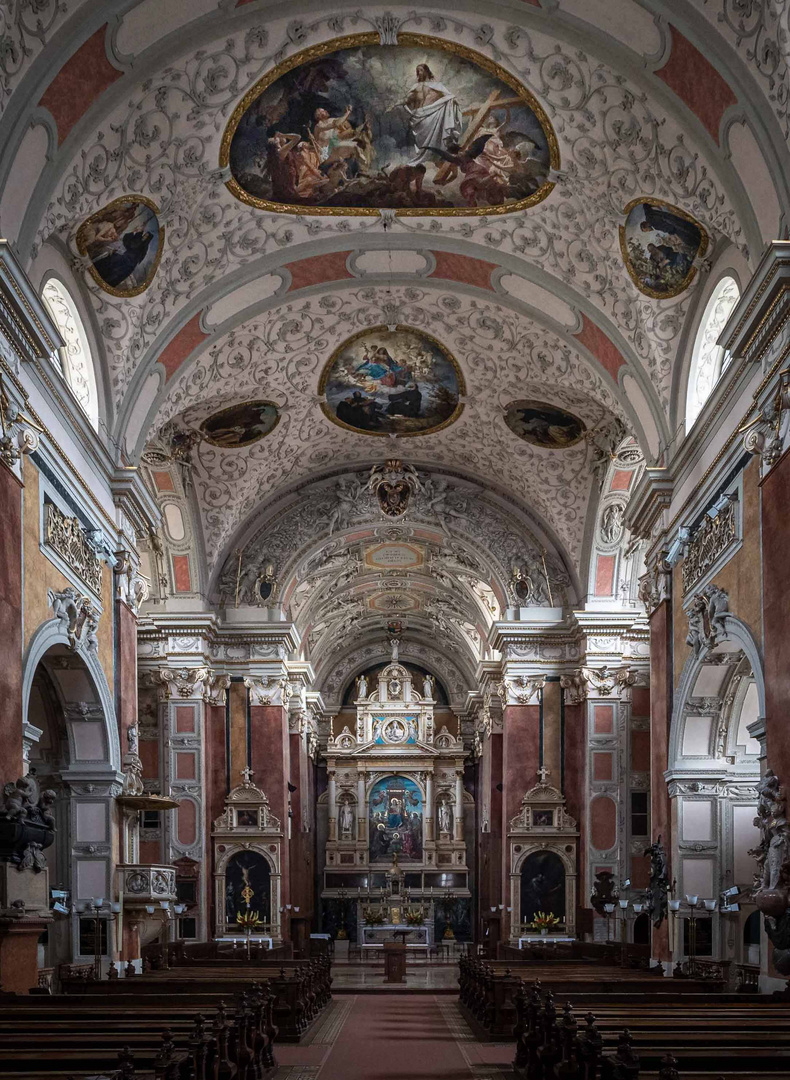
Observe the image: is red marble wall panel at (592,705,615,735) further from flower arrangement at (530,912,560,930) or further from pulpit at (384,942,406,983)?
pulpit at (384,942,406,983)

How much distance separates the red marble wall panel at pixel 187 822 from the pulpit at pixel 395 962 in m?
4.62

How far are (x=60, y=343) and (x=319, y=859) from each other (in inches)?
1350

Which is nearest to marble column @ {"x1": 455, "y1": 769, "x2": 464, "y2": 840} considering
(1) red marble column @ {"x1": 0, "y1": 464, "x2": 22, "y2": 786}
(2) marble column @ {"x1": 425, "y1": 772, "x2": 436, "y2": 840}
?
(2) marble column @ {"x1": 425, "y1": 772, "x2": 436, "y2": 840}

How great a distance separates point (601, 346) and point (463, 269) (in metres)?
2.45

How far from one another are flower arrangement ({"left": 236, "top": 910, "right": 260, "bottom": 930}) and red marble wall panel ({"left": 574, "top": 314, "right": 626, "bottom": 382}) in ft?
46.9

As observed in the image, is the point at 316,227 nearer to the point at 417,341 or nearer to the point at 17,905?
the point at 417,341

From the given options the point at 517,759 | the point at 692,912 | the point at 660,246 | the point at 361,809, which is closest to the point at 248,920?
the point at 517,759

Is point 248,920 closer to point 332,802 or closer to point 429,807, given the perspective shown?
point 332,802

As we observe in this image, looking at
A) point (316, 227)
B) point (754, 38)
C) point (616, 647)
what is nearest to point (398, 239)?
point (316, 227)

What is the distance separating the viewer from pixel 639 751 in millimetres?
28062

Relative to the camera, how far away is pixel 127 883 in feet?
61.8

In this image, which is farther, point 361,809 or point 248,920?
point 361,809

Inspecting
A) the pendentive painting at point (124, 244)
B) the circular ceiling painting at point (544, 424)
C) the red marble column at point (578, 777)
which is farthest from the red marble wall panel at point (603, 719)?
the pendentive painting at point (124, 244)

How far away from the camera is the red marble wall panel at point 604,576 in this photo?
2847 cm
